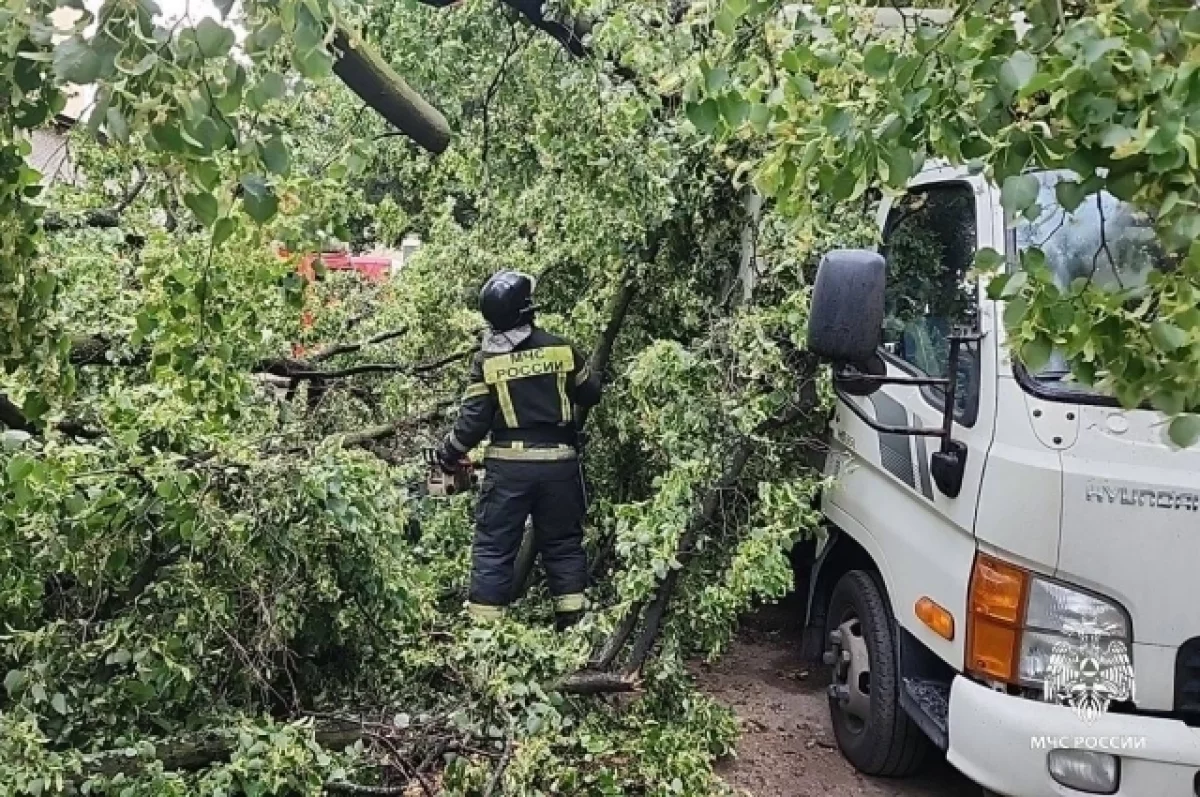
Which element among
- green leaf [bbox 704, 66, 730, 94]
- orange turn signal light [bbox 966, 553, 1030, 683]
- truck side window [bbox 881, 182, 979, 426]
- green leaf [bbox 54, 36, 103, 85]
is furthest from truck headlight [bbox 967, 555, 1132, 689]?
green leaf [bbox 54, 36, 103, 85]

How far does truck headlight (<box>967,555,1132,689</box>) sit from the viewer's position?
2898 mm

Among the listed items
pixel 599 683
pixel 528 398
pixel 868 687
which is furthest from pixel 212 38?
pixel 528 398

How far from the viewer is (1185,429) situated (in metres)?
1.34

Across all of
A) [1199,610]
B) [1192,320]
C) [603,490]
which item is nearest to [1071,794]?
[1199,610]

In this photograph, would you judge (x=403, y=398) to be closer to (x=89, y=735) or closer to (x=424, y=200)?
(x=424, y=200)

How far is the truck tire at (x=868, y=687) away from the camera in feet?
12.2

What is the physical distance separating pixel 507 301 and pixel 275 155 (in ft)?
10.2

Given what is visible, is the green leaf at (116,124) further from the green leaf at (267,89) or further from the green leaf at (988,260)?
the green leaf at (988,260)

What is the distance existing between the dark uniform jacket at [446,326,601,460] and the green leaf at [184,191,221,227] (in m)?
3.09

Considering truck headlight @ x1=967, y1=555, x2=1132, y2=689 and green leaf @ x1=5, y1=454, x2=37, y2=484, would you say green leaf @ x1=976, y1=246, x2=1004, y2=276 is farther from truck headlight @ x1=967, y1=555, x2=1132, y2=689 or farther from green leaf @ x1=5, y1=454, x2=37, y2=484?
green leaf @ x1=5, y1=454, x2=37, y2=484

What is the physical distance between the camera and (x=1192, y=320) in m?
1.32

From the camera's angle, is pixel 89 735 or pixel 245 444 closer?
pixel 89 735

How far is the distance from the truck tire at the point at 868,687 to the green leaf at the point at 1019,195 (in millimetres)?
2624

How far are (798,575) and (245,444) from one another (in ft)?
9.04
